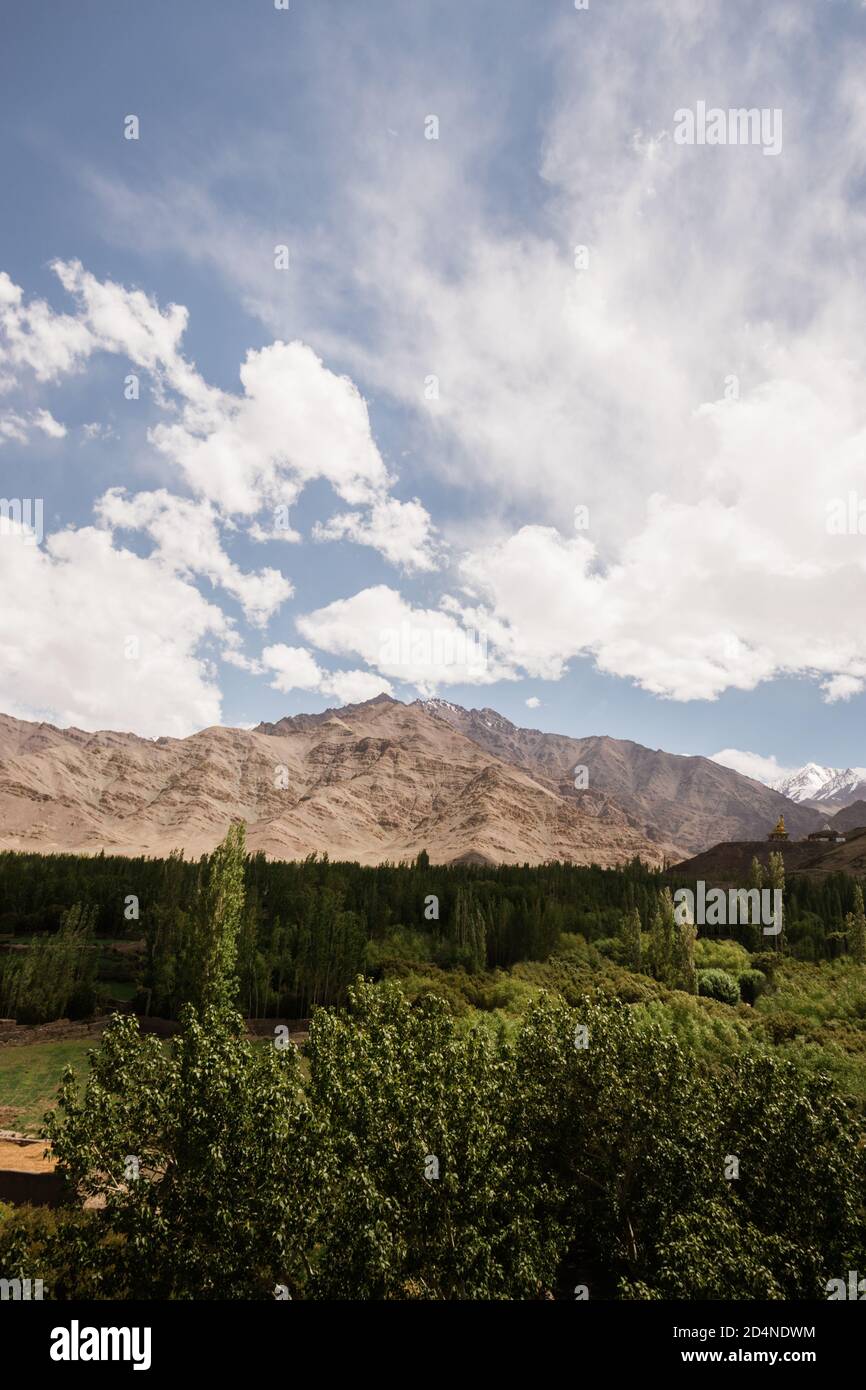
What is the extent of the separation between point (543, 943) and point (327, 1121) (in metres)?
55.9

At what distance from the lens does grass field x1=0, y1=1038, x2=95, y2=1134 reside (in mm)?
30156

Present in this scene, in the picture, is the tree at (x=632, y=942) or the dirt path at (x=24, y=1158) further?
the tree at (x=632, y=942)

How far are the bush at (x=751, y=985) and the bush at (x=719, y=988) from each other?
2855mm

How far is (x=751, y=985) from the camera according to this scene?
56062 millimetres

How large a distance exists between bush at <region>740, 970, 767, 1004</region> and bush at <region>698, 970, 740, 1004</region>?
2.85 m

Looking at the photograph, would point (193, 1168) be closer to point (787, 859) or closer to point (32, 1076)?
point (32, 1076)

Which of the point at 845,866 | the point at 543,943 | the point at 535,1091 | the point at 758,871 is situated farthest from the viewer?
the point at 845,866

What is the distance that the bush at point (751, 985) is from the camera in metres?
55.2
